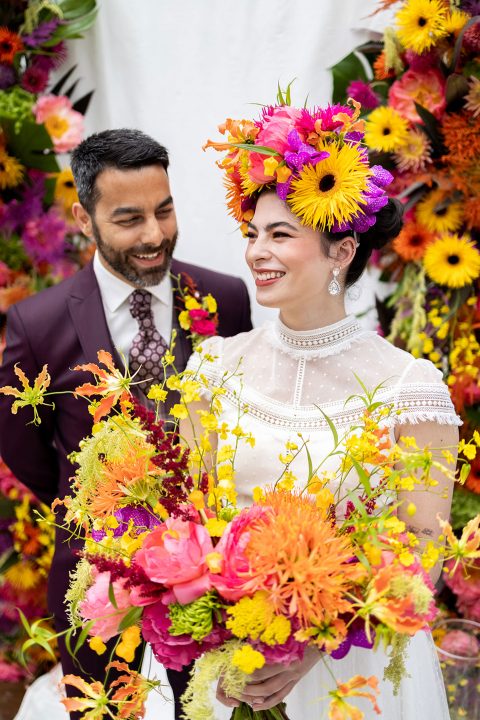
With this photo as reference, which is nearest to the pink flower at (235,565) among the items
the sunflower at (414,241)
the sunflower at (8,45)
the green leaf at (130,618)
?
the green leaf at (130,618)

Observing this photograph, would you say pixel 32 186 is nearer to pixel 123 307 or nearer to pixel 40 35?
pixel 40 35

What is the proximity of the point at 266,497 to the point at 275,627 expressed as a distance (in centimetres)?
22

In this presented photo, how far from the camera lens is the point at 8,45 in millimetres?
2631

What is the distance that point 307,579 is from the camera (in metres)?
1.12

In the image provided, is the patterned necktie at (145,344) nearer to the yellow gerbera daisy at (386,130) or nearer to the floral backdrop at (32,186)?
the floral backdrop at (32,186)

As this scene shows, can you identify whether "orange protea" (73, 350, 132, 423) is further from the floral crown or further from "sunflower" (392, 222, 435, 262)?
"sunflower" (392, 222, 435, 262)

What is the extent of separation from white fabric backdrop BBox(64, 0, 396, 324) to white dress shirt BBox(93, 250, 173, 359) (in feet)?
2.01

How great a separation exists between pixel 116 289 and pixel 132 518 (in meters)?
1.04

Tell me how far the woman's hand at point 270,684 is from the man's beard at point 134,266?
3.87 feet

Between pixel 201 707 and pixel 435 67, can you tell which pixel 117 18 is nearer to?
pixel 435 67

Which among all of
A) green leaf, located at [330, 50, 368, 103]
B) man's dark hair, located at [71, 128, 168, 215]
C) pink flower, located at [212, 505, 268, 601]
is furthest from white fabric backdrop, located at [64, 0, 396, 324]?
pink flower, located at [212, 505, 268, 601]

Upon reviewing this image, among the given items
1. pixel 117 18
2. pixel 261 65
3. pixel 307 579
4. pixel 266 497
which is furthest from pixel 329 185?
pixel 117 18

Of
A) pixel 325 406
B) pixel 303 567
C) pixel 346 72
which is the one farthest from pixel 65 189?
pixel 303 567

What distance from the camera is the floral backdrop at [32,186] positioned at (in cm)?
266
